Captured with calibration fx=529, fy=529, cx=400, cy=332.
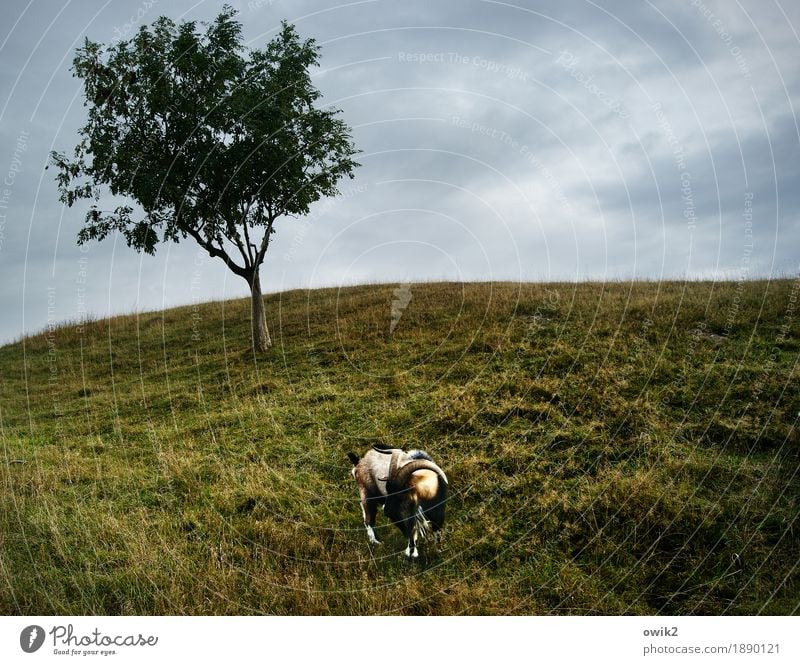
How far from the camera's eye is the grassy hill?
19.5 ft

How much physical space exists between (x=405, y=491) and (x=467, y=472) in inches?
91.3

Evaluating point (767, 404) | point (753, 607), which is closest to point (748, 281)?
point (767, 404)

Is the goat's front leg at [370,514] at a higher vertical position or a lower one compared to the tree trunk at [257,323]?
lower

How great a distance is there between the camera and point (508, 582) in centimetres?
598

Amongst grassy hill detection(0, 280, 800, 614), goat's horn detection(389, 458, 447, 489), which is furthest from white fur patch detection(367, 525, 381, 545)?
goat's horn detection(389, 458, 447, 489)

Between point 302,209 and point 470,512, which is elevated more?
point 302,209

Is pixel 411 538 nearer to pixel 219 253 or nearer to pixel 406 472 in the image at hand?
pixel 406 472

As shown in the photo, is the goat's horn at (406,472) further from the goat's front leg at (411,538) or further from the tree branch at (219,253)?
the tree branch at (219,253)

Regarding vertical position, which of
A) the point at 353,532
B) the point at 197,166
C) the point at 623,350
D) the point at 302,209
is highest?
the point at 197,166

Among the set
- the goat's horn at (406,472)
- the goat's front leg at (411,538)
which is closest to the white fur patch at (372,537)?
the goat's front leg at (411,538)

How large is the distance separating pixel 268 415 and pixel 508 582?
25.2 feet

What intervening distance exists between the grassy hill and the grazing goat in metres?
0.28

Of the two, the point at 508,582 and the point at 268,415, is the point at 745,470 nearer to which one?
the point at 508,582

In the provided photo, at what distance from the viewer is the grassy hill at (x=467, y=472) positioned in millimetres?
5957
